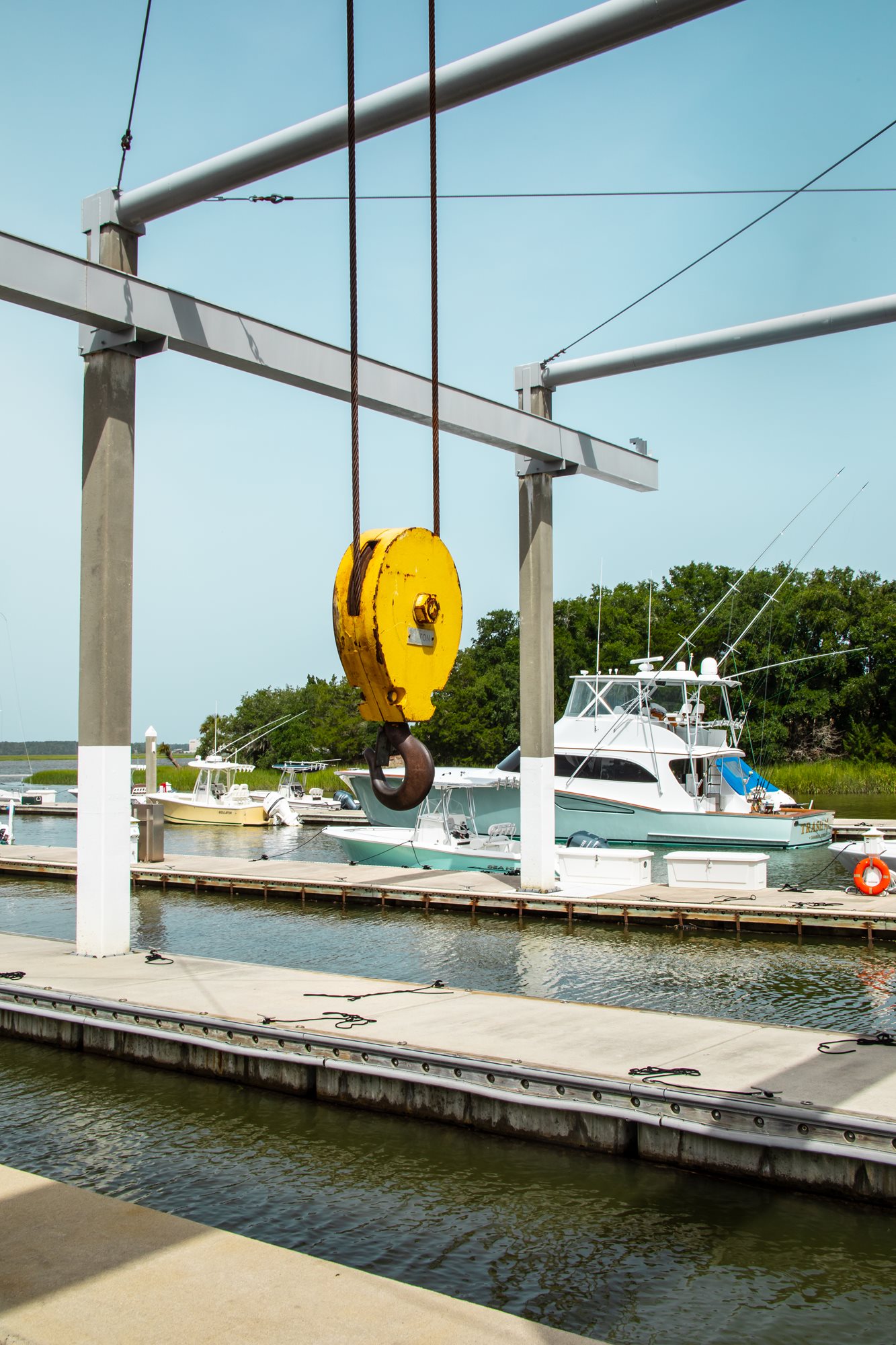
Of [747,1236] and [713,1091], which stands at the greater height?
[713,1091]

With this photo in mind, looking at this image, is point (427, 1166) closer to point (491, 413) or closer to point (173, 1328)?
point (173, 1328)

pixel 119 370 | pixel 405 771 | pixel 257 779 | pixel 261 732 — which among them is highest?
pixel 119 370

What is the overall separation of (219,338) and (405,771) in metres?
8.56

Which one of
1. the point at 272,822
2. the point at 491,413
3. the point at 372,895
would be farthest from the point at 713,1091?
the point at 272,822

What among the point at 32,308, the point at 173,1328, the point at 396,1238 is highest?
the point at 32,308

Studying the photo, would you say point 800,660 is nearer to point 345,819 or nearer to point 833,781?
point 345,819

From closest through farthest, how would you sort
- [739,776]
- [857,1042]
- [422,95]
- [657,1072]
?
[657,1072]
[857,1042]
[422,95]
[739,776]

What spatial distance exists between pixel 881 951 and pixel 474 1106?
27.6ft

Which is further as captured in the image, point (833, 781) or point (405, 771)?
point (833, 781)

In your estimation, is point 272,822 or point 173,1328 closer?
point 173,1328

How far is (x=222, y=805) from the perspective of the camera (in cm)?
4009

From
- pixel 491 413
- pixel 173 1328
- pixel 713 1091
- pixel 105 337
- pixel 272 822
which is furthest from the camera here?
pixel 272 822

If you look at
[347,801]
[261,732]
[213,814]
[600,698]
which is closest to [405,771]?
[600,698]

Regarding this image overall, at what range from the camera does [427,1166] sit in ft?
22.8
